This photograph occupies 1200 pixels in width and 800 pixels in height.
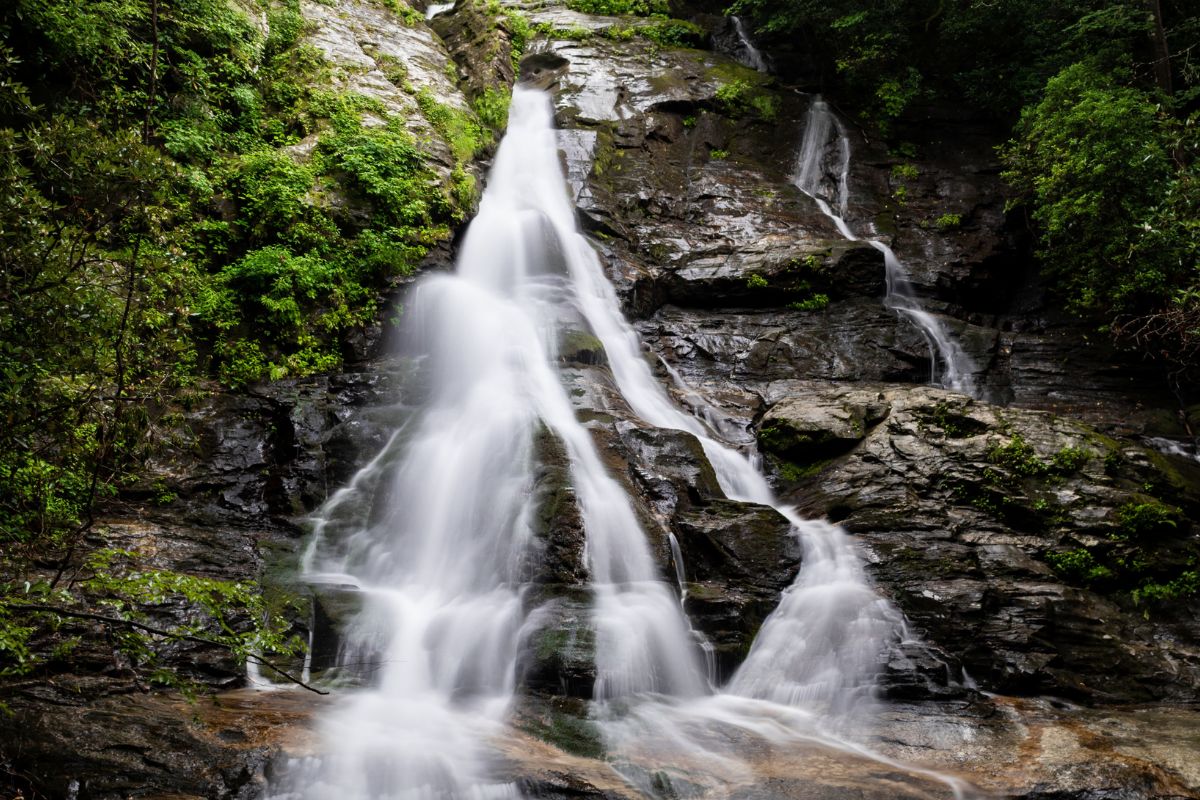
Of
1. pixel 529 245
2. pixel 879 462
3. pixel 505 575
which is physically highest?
pixel 529 245

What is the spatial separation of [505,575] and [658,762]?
266 cm

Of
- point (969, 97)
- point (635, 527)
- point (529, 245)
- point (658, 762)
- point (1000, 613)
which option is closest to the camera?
point (658, 762)

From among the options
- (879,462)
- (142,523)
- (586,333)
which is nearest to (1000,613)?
(879,462)

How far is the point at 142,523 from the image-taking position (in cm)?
724

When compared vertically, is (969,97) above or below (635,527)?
above

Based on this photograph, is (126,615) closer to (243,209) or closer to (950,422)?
(243,209)

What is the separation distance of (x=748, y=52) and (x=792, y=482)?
16.6 metres

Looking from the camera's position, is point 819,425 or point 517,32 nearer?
point 819,425

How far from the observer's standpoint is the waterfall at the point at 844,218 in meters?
12.5

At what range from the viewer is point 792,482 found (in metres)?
9.59

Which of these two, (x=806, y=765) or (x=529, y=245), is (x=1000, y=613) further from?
(x=529, y=245)

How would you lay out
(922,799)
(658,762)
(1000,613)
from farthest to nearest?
(1000,613)
(658,762)
(922,799)

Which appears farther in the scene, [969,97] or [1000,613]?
[969,97]

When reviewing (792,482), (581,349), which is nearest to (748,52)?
(581,349)
